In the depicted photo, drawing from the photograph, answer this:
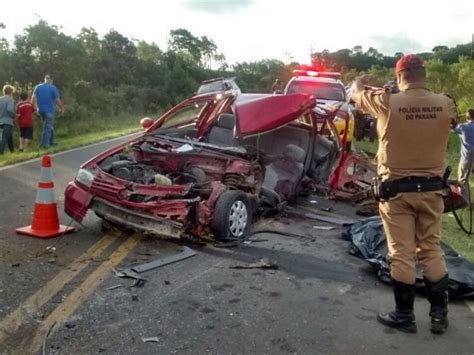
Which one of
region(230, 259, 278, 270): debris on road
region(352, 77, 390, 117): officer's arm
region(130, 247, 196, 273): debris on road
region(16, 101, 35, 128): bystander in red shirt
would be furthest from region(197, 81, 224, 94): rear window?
region(352, 77, 390, 117): officer's arm

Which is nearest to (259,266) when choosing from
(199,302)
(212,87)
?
(199,302)

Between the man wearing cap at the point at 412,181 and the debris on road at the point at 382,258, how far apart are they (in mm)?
631

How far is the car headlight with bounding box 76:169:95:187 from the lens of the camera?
612cm

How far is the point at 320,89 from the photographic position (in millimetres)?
14953

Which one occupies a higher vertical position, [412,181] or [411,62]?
[411,62]

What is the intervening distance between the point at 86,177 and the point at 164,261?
61.1 inches

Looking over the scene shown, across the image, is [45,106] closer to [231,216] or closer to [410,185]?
[231,216]

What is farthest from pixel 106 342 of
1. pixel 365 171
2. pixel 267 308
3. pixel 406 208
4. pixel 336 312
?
pixel 365 171

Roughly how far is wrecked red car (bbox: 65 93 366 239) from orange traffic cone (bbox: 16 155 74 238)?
0.64 ft

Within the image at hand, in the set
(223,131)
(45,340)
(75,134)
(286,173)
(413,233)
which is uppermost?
(223,131)

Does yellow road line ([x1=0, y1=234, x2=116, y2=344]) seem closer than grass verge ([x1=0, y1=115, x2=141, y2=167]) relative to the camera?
Yes

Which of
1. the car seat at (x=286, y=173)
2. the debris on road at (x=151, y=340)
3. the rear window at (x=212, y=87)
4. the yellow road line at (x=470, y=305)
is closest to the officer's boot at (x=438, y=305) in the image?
the yellow road line at (x=470, y=305)

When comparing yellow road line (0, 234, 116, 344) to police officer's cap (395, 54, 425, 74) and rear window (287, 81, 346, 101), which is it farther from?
rear window (287, 81, 346, 101)

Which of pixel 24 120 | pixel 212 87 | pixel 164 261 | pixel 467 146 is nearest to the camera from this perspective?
pixel 164 261
